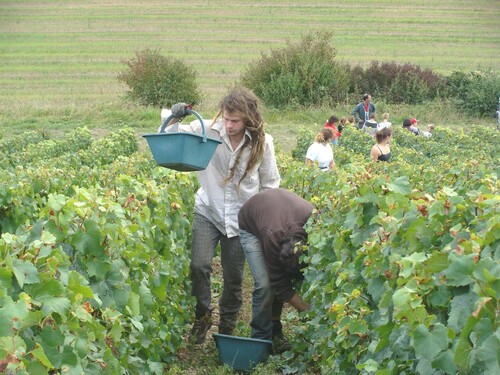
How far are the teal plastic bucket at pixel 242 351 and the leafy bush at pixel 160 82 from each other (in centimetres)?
2845

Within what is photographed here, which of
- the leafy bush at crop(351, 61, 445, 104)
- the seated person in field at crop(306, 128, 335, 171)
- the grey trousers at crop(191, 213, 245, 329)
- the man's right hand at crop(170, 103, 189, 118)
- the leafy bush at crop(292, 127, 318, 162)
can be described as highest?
the man's right hand at crop(170, 103, 189, 118)

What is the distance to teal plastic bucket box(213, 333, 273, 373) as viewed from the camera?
655cm

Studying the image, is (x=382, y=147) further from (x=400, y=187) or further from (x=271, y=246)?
(x=400, y=187)

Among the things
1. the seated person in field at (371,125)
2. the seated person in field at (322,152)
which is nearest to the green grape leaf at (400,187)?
the seated person in field at (322,152)

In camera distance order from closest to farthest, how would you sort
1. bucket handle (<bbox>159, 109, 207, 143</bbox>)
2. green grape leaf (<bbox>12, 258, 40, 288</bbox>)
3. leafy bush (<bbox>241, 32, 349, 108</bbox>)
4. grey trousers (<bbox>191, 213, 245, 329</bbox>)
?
green grape leaf (<bbox>12, 258, 40, 288</bbox>)
bucket handle (<bbox>159, 109, 207, 143</bbox>)
grey trousers (<bbox>191, 213, 245, 329</bbox>)
leafy bush (<bbox>241, 32, 349, 108</bbox>)

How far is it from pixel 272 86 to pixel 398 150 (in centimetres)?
2104

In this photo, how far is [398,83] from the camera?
37.3m

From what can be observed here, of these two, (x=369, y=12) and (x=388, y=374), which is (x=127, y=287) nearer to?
(x=388, y=374)

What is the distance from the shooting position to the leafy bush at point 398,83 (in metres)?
36.9

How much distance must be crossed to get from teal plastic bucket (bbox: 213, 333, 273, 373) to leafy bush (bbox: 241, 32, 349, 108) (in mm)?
28197

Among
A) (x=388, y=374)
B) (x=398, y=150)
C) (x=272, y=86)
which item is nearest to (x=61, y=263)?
(x=388, y=374)

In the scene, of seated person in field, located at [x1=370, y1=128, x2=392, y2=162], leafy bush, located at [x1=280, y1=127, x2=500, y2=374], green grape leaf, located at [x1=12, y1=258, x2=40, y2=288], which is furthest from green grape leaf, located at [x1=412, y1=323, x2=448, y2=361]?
seated person in field, located at [x1=370, y1=128, x2=392, y2=162]

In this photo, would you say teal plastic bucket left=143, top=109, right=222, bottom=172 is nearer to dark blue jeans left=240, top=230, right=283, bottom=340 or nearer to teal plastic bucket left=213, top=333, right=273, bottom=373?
dark blue jeans left=240, top=230, right=283, bottom=340

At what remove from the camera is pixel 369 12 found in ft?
185
